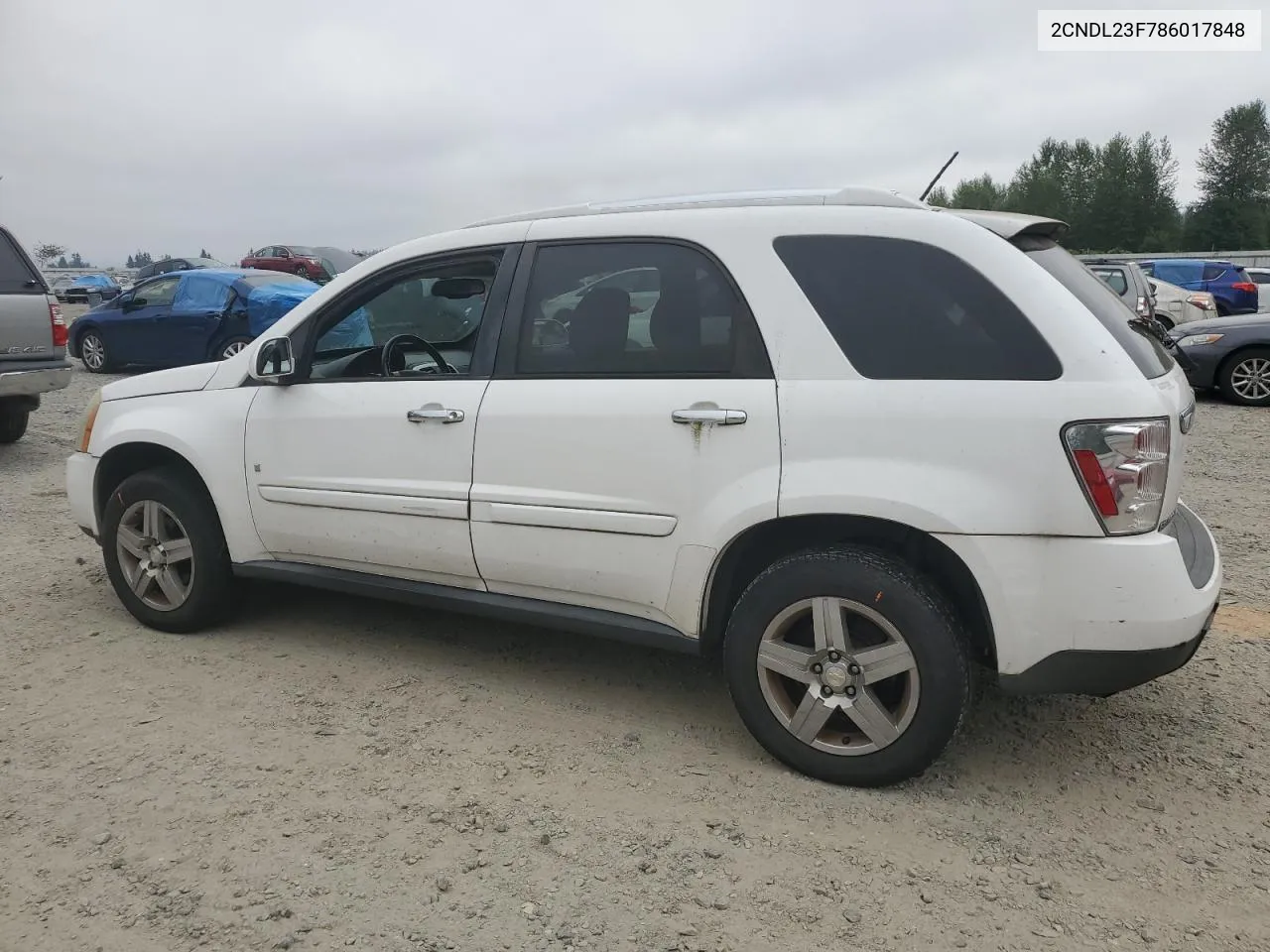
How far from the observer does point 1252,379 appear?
440 inches

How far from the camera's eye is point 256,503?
4.11 metres

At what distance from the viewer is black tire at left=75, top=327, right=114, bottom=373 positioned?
48.4 ft

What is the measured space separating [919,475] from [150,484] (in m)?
3.23

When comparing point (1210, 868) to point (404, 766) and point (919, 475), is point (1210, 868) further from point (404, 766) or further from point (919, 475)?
point (404, 766)

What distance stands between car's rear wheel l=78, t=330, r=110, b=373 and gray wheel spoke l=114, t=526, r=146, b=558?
38.5 feet

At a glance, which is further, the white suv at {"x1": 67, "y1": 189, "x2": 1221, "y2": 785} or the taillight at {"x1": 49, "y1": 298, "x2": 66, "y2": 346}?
the taillight at {"x1": 49, "y1": 298, "x2": 66, "y2": 346}

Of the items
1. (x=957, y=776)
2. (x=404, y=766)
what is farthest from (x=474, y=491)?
(x=957, y=776)

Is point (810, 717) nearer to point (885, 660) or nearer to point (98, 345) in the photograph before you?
point (885, 660)

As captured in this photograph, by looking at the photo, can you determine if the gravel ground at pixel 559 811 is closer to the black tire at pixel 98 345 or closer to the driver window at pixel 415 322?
the driver window at pixel 415 322

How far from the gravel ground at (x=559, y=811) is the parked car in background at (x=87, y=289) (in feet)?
118

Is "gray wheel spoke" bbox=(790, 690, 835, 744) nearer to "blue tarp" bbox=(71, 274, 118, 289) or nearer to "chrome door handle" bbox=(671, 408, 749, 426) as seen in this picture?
"chrome door handle" bbox=(671, 408, 749, 426)

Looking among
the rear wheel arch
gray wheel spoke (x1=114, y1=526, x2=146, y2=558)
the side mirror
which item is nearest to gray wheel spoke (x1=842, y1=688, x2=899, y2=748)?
the rear wheel arch

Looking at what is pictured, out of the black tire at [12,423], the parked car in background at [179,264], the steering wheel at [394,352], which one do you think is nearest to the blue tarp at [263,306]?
the black tire at [12,423]

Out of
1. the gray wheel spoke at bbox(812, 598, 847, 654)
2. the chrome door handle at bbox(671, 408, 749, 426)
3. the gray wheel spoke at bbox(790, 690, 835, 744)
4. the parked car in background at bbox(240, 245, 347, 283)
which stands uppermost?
the parked car in background at bbox(240, 245, 347, 283)
